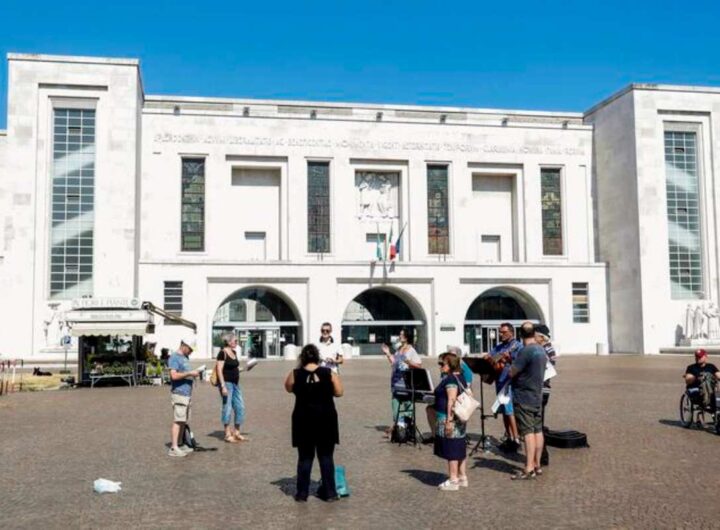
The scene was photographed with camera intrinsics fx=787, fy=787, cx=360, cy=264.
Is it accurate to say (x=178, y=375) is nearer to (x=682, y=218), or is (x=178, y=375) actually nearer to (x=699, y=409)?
(x=699, y=409)

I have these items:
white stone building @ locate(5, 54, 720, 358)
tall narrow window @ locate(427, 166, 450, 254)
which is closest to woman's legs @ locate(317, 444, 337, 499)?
white stone building @ locate(5, 54, 720, 358)

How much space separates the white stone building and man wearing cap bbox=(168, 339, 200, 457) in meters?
31.7

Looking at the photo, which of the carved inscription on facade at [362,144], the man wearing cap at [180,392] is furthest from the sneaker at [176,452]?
the carved inscription on facade at [362,144]

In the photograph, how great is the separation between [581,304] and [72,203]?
3002cm

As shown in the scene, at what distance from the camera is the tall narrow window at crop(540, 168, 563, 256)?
5003cm

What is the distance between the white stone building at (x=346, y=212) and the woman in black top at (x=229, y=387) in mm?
30891

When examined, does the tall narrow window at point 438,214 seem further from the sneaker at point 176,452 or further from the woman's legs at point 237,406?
the sneaker at point 176,452

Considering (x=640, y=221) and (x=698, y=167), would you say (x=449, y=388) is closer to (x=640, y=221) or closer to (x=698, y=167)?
(x=640, y=221)

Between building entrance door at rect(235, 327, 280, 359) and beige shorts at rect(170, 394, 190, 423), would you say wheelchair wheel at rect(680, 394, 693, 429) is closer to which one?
beige shorts at rect(170, 394, 190, 423)

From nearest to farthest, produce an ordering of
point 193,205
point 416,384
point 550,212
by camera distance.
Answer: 1. point 416,384
2. point 193,205
3. point 550,212

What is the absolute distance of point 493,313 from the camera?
49.1 m

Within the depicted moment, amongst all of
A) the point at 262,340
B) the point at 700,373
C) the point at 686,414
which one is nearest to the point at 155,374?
the point at 686,414

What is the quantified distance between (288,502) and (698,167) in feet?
151

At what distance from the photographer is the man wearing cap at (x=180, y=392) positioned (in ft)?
34.6
